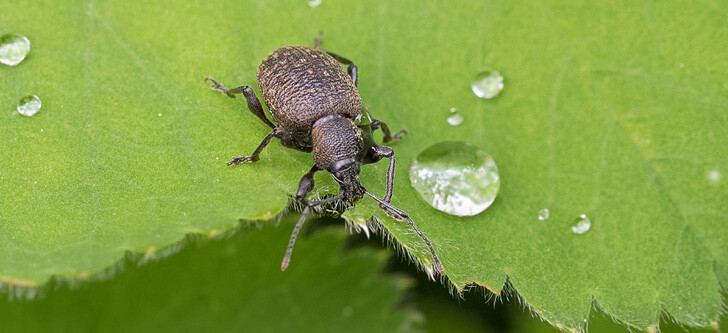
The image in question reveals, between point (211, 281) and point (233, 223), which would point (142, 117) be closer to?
point (233, 223)

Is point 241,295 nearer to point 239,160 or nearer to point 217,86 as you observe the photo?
point 239,160

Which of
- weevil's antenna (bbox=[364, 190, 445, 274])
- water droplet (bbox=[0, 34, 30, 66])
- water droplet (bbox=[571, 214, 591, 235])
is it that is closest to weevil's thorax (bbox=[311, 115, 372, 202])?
weevil's antenna (bbox=[364, 190, 445, 274])

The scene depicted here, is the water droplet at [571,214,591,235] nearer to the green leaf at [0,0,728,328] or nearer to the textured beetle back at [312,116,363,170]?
the green leaf at [0,0,728,328]

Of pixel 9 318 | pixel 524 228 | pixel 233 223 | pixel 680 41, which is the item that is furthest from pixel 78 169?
pixel 680 41

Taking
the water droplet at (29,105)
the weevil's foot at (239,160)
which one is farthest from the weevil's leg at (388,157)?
the water droplet at (29,105)

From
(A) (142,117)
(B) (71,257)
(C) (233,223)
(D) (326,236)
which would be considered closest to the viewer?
(B) (71,257)

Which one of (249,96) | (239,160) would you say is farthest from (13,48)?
(239,160)

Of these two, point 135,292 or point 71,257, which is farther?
point 135,292
